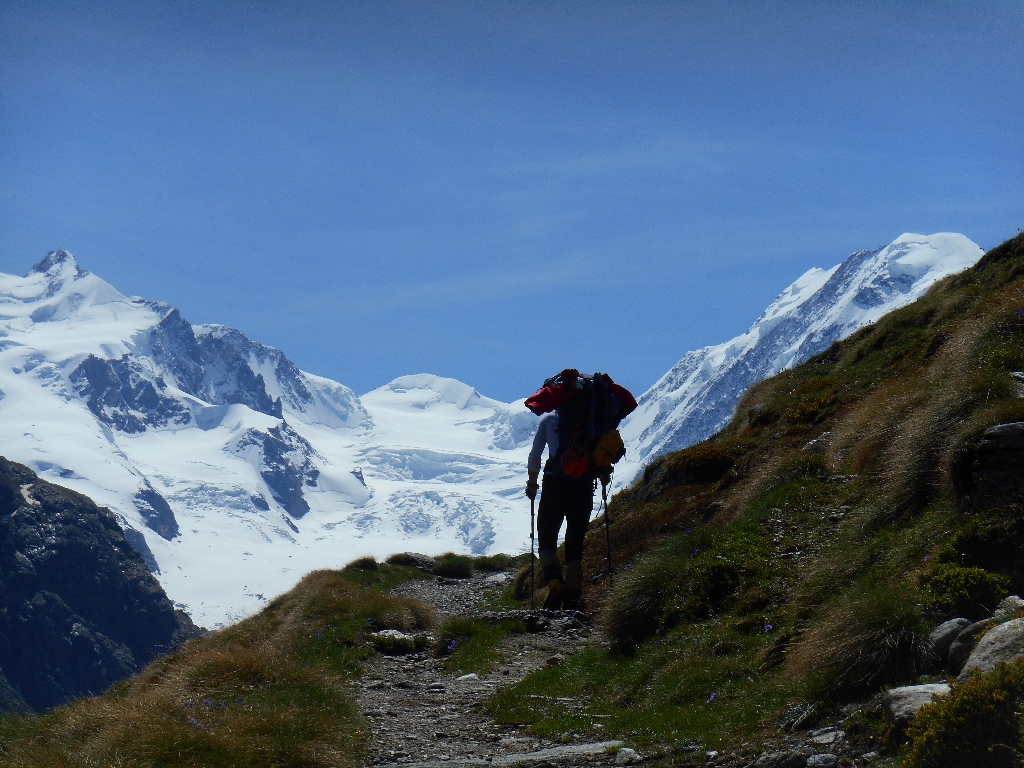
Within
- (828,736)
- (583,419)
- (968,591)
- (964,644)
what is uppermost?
(583,419)

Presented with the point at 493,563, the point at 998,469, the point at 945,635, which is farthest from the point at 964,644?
the point at 493,563

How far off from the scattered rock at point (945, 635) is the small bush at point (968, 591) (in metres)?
0.31

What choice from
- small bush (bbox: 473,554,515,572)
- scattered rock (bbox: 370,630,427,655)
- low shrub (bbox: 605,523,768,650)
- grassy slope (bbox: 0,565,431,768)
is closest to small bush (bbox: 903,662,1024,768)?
grassy slope (bbox: 0,565,431,768)

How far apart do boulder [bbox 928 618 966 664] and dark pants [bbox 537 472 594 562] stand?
308 inches

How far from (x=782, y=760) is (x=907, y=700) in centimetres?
96

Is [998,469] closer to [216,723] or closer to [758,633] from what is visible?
[758,633]

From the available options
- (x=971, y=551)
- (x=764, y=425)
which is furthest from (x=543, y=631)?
(x=764, y=425)

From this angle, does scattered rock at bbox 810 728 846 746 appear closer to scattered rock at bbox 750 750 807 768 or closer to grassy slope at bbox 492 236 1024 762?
scattered rock at bbox 750 750 807 768

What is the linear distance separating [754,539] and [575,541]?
3.12 metres

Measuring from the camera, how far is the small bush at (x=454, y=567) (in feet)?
99.8

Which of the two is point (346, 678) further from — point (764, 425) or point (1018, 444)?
point (764, 425)

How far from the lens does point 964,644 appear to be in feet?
19.7

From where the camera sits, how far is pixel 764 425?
21266 millimetres

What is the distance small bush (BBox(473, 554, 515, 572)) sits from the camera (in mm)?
31969
